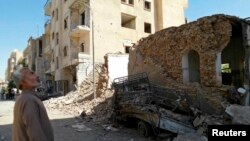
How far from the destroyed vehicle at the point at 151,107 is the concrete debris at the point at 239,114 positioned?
1.51 meters

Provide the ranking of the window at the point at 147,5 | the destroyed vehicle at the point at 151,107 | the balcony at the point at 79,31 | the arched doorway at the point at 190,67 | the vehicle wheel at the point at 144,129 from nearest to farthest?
1. the destroyed vehicle at the point at 151,107
2. the vehicle wheel at the point at 144,129
3. the arched doorway at the point at 190,67
4. the balcony at the point at 79,31
5. the window at the point at 147,5

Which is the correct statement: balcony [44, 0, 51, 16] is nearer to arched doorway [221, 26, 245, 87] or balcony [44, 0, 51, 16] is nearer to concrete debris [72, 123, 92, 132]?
arched doorway [221, 26, 245, 87]

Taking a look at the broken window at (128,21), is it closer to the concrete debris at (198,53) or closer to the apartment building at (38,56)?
the concrete debris at (198,53)

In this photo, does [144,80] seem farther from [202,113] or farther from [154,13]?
[154,13]

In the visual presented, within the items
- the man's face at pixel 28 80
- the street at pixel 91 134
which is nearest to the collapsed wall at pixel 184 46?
the street at pixel 91 134

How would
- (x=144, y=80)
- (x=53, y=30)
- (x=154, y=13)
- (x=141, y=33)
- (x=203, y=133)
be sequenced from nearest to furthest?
(x=203, y=133) → (x=144, y=80) → (x=141, y=33) → (x=154, y=13) → (x=53, y=30)

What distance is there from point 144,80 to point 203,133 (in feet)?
13.9

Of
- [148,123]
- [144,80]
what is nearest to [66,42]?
[144,80]

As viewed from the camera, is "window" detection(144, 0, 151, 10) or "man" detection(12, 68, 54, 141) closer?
"man" detection(12, 68, 54, 141)

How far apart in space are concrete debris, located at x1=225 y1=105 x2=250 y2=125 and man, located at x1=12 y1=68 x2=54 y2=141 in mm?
8660

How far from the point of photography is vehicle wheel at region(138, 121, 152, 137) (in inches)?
460

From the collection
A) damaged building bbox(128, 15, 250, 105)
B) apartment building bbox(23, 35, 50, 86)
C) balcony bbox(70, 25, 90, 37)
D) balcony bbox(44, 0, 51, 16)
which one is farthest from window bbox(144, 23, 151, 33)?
apartment building bbox(23, 35, 50, 86)

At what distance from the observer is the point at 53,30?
4041 centimetres

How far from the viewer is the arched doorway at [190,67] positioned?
15171mm
